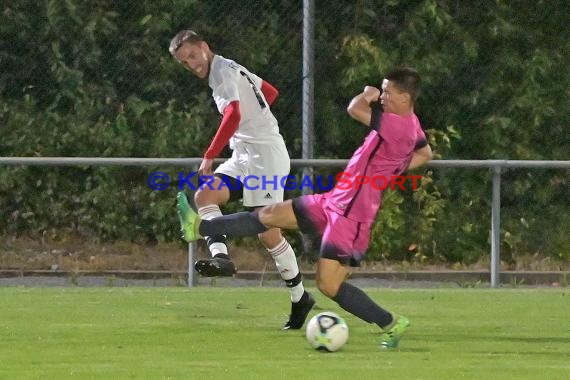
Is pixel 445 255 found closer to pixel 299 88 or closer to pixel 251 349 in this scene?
pixel 299 88

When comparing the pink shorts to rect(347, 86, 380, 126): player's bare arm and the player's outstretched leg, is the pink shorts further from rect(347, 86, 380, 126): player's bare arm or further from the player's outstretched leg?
the player's outstretched leg

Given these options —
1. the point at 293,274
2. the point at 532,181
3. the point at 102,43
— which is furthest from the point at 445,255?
the point at 293,274

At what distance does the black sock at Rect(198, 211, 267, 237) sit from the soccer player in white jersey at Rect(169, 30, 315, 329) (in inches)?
15.6

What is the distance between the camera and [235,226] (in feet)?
31.9

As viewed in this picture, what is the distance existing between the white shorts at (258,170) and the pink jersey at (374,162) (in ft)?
5.49

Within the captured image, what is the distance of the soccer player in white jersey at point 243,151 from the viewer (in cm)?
1035

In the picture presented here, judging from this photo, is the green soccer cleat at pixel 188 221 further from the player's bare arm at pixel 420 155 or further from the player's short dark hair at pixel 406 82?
the player's short dark hair at pixel 406 82

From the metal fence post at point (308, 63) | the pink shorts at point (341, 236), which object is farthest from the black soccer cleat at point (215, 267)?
the metal fence post at point (308, 63)

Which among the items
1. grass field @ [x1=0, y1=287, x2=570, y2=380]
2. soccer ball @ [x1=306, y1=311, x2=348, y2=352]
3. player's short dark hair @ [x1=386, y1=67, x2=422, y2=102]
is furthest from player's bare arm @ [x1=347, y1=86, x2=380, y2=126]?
grass field @ [x1=0, y1=287, x2=570, y2=380]

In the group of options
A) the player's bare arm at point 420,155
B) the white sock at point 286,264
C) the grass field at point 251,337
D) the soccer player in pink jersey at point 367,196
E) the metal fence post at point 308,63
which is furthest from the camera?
the metal fence post at point 308,63

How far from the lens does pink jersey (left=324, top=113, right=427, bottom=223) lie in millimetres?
8961

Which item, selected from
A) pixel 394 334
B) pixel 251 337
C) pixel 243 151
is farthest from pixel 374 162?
pixel 243 151

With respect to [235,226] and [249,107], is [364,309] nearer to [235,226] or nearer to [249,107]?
[235,226]

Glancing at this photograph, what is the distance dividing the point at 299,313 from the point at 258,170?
43.8 inches
